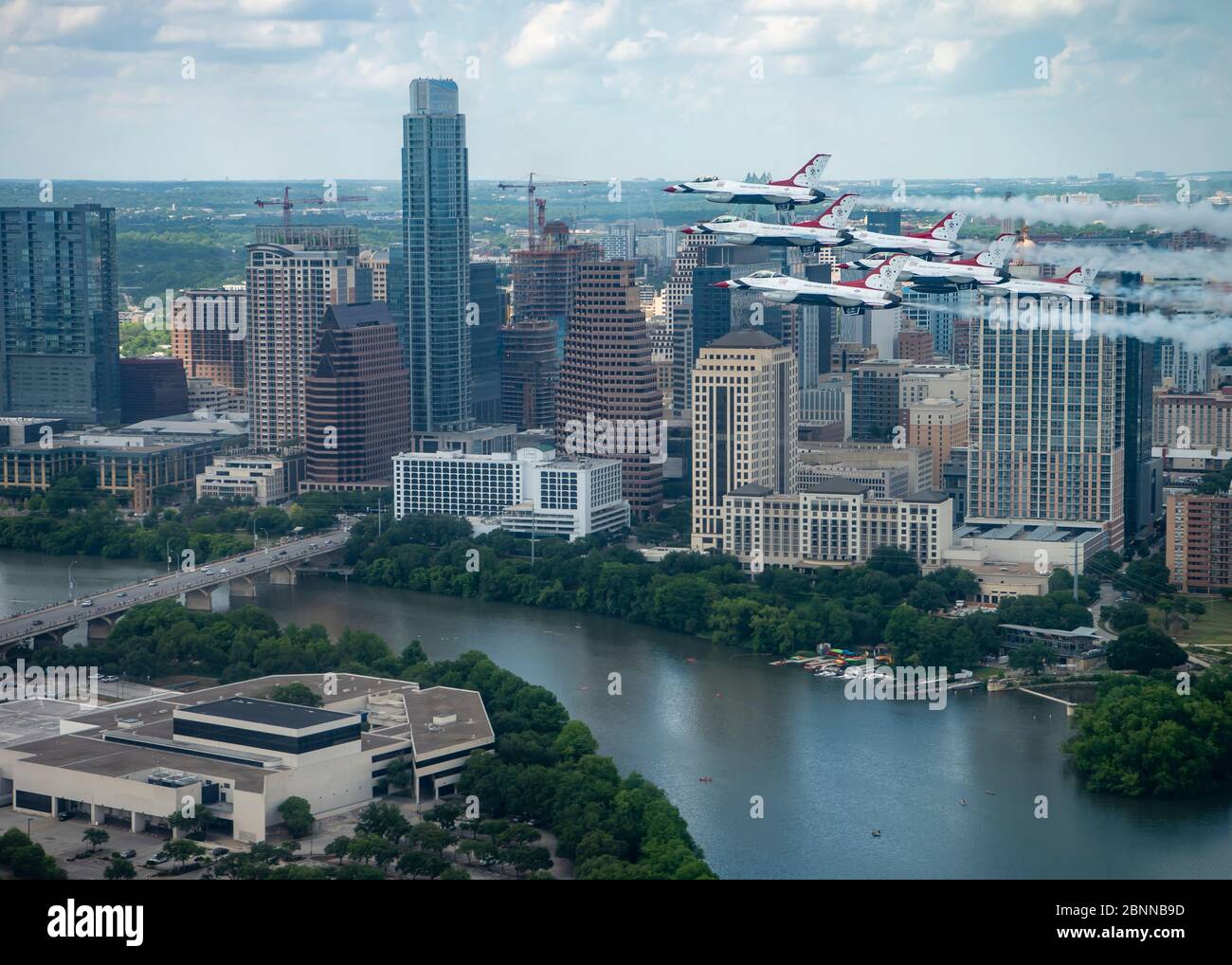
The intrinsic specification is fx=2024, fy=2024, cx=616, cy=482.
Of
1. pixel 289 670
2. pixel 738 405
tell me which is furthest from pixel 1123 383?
pixel 289 670

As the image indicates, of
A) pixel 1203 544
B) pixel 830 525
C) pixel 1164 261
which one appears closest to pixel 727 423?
pixel 830 525

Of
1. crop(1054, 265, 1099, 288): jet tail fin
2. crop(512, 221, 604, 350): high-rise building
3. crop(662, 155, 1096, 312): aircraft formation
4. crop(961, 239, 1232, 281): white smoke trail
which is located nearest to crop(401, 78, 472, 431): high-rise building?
crop(512, 221, 604, 350): high-rise building

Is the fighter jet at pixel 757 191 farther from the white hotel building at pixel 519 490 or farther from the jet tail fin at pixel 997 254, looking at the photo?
the white hotel building at pixel 519 490

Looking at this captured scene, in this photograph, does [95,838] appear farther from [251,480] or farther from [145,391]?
[145,391]

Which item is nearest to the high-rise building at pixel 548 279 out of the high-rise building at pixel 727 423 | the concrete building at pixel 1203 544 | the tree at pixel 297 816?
the high-rise building at pixel 727 423

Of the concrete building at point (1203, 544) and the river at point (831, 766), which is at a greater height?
the concrete building at point (1203, 544)

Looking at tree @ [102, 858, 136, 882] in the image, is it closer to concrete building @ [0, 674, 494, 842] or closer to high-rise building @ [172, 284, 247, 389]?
concrete building @ [0, 674, 494, 842]
